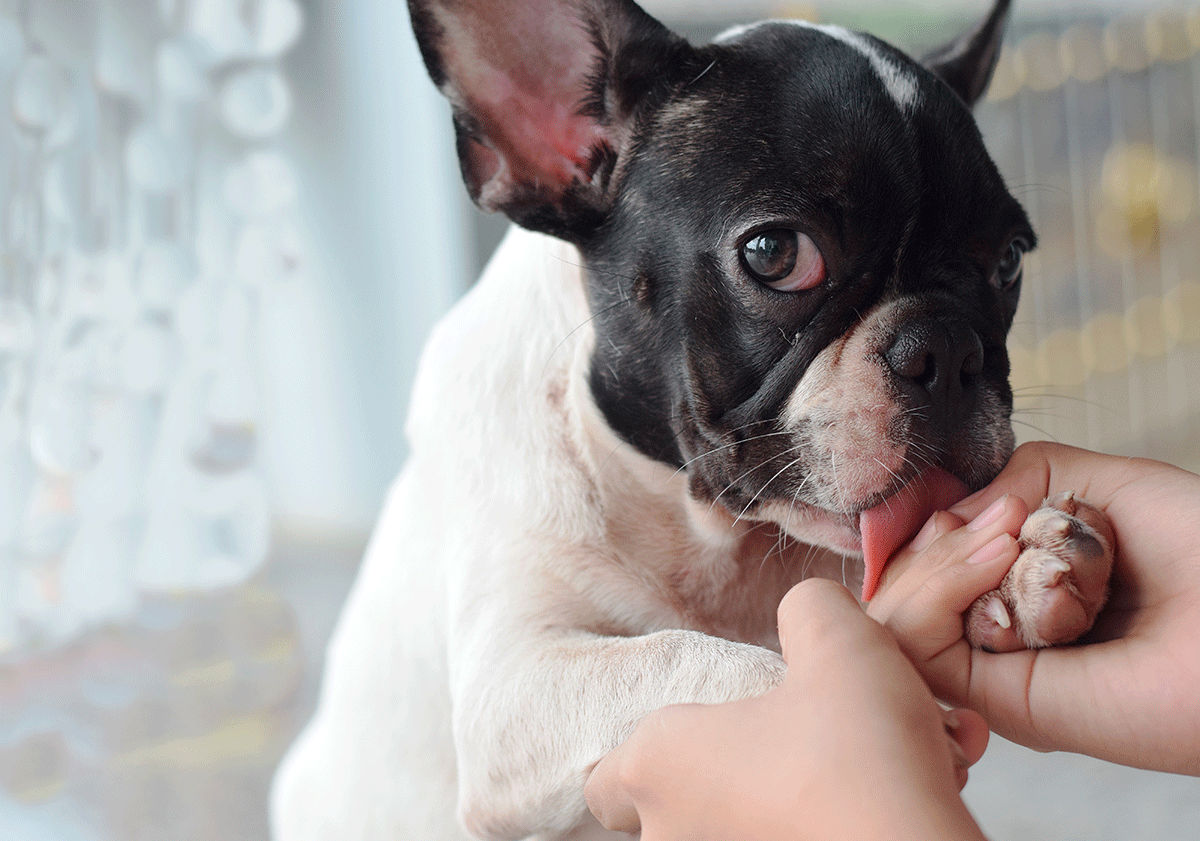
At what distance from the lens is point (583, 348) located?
3.72 feet

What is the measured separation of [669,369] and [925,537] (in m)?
0.31

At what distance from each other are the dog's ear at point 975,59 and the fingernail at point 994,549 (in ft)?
2.37

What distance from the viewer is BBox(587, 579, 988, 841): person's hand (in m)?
0.58

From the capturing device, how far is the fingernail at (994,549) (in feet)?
2.57

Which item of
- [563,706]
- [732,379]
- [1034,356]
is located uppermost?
[732,379]

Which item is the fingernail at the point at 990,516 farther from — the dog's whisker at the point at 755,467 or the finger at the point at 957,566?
the dog's whisker at the point at 755,467

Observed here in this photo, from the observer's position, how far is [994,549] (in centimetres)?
79

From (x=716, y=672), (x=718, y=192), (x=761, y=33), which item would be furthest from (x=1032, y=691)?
(x=761, y=33)

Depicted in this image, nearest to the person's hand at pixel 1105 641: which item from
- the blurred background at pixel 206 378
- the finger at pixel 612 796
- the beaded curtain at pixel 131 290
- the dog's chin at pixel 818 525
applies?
the dog's chin at pixel 818 525

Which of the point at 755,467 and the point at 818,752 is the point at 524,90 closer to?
the point at 755,467

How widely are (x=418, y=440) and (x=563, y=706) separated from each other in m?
0.45

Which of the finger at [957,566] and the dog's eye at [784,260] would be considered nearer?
the finger at [957,566]

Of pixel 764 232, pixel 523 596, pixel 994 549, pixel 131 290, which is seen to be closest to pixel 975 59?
pixel 764 232

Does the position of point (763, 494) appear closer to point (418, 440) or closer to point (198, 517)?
point (418, 440)
